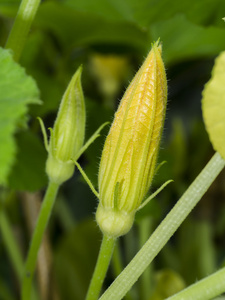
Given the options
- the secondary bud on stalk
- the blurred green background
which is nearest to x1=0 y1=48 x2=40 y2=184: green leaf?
the secondary bud on stalk

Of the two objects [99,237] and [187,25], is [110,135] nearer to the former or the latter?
[187,25]

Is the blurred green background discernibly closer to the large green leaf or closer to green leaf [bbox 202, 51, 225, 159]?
the large green leaf

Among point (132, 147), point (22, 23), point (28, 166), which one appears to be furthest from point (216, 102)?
point (28, 166)

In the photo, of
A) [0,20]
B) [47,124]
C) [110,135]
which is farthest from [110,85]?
[110,135]

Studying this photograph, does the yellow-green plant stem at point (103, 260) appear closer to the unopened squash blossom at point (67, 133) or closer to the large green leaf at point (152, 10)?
the unopened squash blossom at point (67, 133)

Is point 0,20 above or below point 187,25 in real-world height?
below

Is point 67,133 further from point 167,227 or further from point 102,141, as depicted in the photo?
point 102,141

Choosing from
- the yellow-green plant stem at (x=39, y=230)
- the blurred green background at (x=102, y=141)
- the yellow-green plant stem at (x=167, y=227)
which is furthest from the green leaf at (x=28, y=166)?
the yellow-green plant stem at (x=167, y=227)
